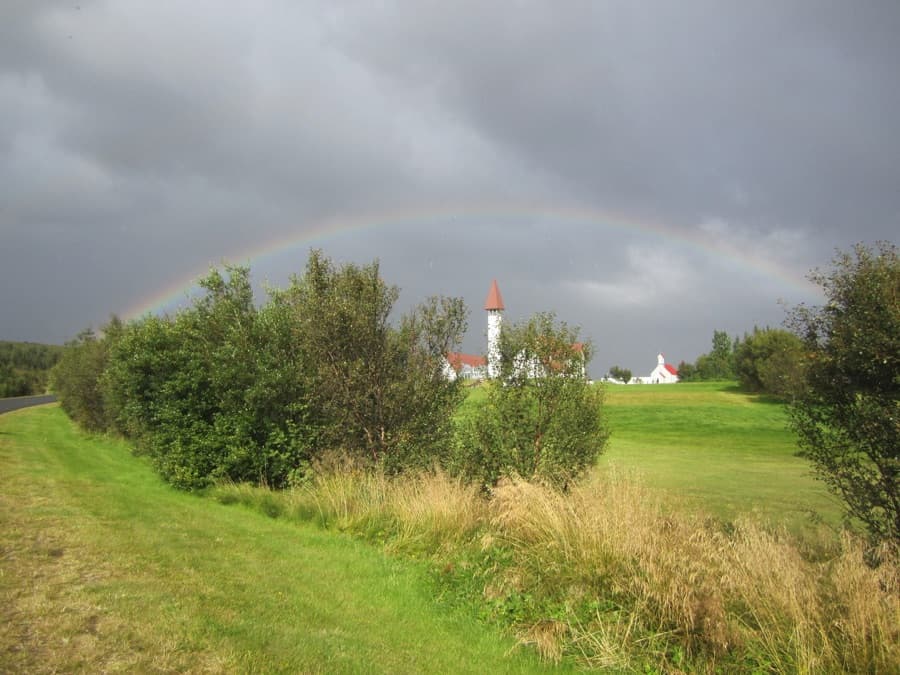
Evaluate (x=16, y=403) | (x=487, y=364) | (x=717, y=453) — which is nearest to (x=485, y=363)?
(x=487, y=364)

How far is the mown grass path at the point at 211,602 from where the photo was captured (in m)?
4.95

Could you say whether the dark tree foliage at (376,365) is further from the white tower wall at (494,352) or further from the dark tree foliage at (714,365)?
the dark tree foliage at (714,365)

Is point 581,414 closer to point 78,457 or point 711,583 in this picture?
point 711,583

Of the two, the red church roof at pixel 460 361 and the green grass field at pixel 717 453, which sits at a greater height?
the red church roof at pixel 460 361

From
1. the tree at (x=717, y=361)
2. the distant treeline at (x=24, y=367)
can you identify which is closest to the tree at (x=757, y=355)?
the tree at (x=717, y=361)

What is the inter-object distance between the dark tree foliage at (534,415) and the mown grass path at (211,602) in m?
3.63

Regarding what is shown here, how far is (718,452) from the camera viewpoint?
122 feet

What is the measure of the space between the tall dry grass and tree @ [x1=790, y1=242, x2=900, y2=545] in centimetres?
98

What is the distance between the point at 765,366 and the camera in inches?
2783

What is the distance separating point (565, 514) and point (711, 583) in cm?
196

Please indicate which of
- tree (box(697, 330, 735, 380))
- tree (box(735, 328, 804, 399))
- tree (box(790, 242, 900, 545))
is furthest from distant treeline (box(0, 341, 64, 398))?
tree (box(697, 330, 735, 380))

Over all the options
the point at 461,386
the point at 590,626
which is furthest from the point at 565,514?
the point at 461,386

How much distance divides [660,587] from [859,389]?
380 cm

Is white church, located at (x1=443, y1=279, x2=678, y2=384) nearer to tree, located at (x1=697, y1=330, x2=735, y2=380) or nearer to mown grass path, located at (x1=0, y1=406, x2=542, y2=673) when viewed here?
mown grass path, located at (x1=0, y1=406, x2=542, y2=673)
